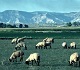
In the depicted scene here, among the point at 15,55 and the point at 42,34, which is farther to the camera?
the point at 42,34

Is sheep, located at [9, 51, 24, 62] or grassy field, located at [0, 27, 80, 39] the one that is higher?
grassy field, located at [0, 27, 80, 39]

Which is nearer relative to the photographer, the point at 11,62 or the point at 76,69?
the point at 76,69

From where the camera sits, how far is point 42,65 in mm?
28297

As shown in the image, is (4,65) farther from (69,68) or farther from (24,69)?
(69,68)

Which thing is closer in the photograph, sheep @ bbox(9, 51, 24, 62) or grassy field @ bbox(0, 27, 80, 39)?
sheep @ bbox(9, 51, 24, 62)

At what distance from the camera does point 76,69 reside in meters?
25.7

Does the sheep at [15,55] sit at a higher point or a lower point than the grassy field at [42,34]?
lower

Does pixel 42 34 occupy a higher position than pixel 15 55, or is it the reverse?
pixel 42 34

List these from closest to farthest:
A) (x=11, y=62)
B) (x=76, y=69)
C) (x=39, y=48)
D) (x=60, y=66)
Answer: (x=76, y=69)
(x=60, y=66)
(x=11, y=62)
(x=39, y=48)

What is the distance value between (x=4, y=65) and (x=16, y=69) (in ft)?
9.36

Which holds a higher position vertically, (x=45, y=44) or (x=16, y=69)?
(x=45, y=44)

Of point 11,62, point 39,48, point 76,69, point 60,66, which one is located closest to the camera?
point 76,69

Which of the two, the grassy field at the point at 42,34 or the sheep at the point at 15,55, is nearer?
the sheep at the point at 15,55

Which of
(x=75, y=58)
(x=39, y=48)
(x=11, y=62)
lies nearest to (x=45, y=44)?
(x=39, y=48)
